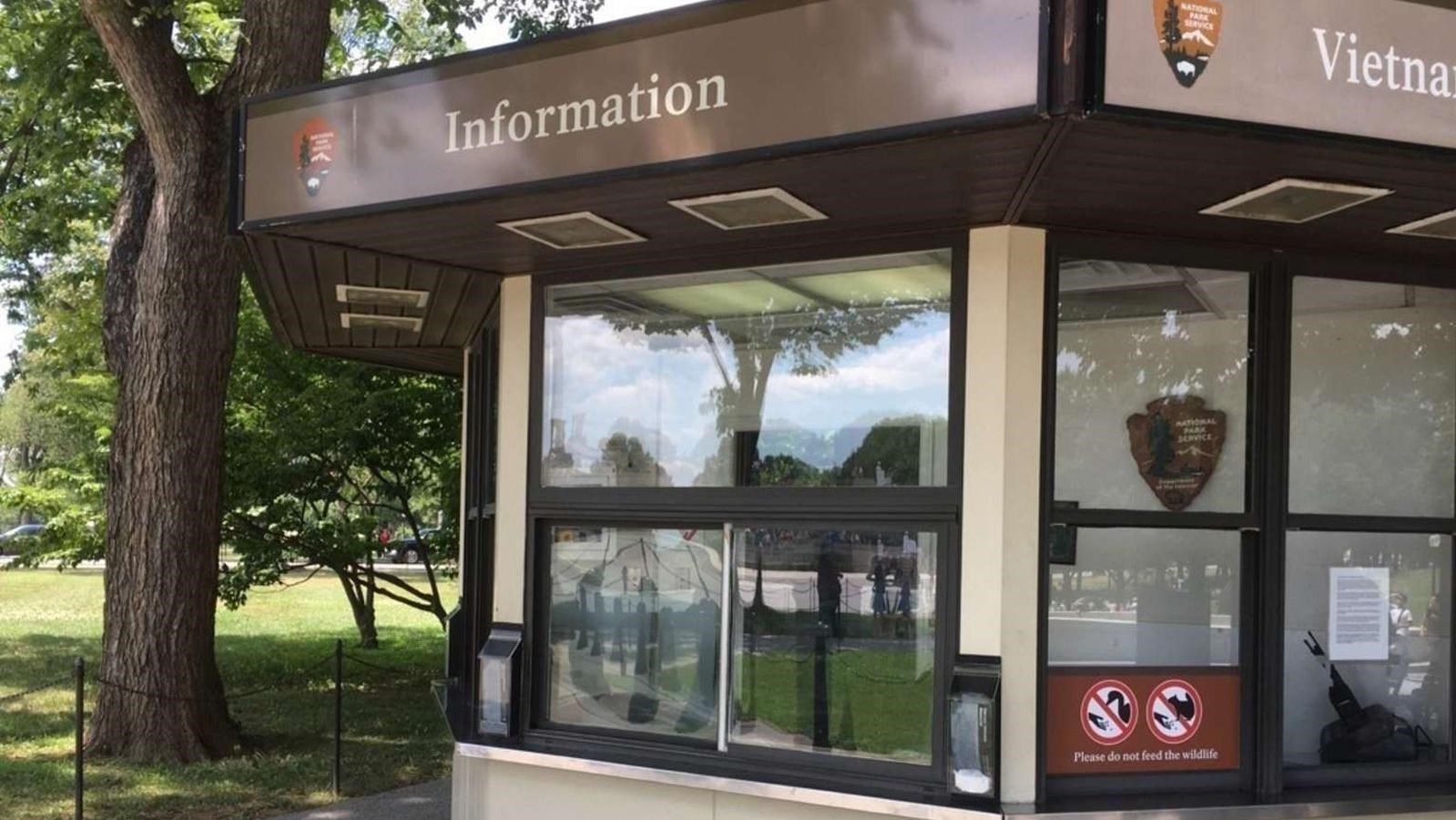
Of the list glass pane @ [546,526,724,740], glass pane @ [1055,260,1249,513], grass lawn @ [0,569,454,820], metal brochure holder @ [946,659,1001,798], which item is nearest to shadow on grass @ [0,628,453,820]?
grass lawn @ [0,569,454,820]

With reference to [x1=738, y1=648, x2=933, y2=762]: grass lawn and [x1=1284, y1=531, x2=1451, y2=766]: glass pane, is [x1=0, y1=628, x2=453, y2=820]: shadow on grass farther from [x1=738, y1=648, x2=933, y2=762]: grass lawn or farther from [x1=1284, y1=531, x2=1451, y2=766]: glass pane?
[x1=1284, y1=531, x2=1451, y2=766]: glass pane

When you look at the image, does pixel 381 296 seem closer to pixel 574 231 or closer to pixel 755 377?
pixel 574 231

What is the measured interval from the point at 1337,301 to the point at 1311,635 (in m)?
1.30

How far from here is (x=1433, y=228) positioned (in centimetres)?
456

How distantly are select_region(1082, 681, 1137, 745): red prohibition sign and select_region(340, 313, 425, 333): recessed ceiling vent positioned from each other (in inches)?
167

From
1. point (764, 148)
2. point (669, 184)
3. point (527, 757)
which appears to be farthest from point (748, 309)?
point (527, 757)

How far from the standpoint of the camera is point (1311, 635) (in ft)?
16.9

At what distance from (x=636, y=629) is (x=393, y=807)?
3.51 meters

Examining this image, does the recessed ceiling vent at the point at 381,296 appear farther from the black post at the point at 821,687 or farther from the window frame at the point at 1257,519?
the window frame at the point at 1257,519

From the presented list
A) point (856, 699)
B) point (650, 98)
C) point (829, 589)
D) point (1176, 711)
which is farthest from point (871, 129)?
point (1176, 711)

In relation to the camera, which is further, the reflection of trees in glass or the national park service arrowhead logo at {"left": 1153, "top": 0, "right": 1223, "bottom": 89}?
the reflection of trees in glass

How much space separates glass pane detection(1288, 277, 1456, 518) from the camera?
5.14 m

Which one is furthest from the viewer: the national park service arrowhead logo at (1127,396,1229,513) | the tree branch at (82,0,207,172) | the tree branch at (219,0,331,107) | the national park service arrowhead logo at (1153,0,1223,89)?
the tree branch at (219,0,331,107)

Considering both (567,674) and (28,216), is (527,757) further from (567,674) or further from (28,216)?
(28,216)
